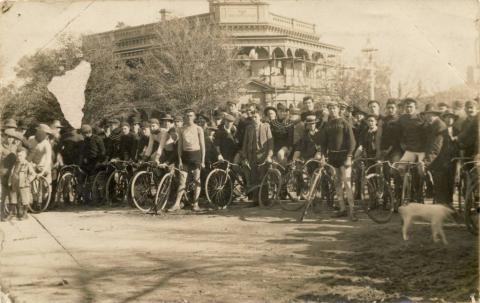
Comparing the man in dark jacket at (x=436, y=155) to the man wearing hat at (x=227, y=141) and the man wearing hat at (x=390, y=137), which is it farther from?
the man wearing hat at (x=227, y=141)

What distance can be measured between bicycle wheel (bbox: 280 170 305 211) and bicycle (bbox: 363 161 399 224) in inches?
71.0

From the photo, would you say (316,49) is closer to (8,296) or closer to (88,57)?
(88,57)

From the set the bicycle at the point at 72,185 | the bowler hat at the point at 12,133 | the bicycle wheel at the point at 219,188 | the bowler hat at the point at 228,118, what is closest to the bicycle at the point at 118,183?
the bicycle at the point at 72,185

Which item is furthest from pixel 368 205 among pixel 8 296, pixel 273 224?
pixel 8 296

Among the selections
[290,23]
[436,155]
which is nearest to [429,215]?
[436,155]

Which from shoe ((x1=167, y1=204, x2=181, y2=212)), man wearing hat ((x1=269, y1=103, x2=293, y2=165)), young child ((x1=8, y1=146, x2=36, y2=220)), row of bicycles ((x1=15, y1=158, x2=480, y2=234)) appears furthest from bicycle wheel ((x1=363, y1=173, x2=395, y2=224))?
young child ((x1=8, y1=146, x2=36, y2=220))

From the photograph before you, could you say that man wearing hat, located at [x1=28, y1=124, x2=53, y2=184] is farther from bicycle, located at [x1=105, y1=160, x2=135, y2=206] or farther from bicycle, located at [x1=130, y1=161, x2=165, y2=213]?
bicycle, located at [x1=130, y1=161, x2=165, y2=213]

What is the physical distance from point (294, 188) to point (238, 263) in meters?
4.62

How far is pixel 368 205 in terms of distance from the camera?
8.89 m

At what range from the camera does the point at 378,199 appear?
8.95 meters

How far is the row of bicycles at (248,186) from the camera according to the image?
29.4ft

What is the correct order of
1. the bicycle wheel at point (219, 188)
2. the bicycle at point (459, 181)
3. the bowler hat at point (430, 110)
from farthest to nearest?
the bicycle wheel at point (219, 188)
the bowler hat at point (430, 110)
the bicycle at point (459, 181)

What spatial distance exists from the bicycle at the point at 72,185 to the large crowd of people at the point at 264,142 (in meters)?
0.17

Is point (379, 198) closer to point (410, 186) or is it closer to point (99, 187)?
point (410, 186)
